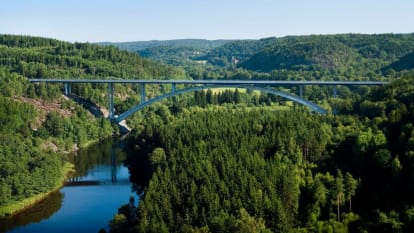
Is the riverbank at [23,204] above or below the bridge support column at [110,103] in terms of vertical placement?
below

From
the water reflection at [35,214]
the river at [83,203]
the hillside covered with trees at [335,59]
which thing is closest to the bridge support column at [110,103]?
the river at [83,203]

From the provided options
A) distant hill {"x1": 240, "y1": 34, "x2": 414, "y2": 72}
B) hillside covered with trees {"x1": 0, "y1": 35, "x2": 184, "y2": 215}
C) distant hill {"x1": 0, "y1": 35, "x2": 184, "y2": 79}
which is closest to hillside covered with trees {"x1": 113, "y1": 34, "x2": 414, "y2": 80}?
distant hill {"x1": 240, "y1": 34, "x2": 414, "y2": 72}

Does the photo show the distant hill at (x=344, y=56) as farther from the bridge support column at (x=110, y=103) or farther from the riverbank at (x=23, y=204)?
the riverbank at (x=23, y=204)

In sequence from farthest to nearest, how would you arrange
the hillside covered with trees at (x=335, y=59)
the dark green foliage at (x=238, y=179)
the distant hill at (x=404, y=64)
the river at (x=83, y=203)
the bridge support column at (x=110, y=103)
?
the hillside covered with trees at (x=335, y=59) < the distant hill at (x=404, y=64) < the bridge support column at (x=110, y=103) < the river at (x=83, y=203) < the dark green foliage at (x=238, y=179)

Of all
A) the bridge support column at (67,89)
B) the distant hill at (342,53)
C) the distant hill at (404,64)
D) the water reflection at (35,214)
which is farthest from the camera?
the distant hill at (342,53)

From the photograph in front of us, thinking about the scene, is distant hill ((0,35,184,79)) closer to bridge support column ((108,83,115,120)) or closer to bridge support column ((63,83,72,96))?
bridge support column ((63,83,72,96))

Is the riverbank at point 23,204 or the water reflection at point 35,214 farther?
the riverbank at point 23,204

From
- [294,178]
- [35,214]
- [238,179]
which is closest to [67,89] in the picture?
[35,214]

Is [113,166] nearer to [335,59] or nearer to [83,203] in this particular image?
[83,203]
